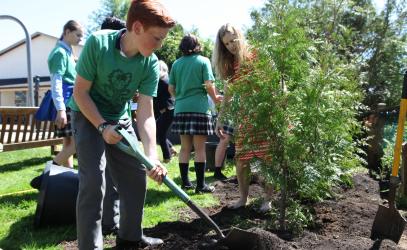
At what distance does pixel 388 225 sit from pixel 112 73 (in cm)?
225

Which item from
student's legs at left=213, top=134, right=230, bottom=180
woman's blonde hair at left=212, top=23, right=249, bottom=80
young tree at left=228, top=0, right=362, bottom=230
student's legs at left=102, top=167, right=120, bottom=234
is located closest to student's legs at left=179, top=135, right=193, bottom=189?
student's legs at left=213, top=134, right=230, bottom=180

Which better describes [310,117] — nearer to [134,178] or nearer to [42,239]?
[134,178]

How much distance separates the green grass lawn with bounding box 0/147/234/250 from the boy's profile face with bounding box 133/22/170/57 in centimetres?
144

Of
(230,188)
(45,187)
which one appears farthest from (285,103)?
(230,188)

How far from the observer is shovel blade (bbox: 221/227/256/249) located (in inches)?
104

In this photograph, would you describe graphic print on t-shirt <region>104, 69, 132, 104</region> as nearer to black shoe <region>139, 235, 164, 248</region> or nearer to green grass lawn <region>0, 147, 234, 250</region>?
black shoe <region>139, 235, 164, 248</region>

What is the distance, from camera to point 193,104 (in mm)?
4785

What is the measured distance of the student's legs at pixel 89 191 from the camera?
254cm

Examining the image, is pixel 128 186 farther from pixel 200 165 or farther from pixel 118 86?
pixel 200 165

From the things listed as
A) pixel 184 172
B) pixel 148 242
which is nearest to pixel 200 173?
pixel 184 172

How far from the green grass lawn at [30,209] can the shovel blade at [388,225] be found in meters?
1.19

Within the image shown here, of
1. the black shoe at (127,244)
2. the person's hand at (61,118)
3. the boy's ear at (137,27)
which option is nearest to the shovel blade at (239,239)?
the black shoe at (127,244)

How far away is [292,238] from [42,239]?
1.82 meters

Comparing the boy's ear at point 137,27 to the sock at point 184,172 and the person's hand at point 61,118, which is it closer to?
the person's hand at point 61,118
